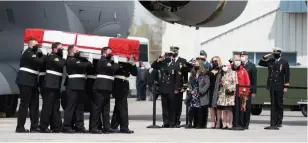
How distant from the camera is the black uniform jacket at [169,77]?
63.1 ft

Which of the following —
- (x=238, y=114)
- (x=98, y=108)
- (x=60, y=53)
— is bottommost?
(x=238, y=114)

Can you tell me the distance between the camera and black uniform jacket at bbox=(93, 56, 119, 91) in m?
16.5

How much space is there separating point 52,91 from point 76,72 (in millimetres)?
567

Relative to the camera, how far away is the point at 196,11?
1557 cm

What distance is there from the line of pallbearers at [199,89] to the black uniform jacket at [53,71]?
324cm

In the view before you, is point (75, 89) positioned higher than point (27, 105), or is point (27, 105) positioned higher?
point (75, 89)

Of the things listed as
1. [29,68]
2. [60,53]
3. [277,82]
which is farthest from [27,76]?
[277,82]

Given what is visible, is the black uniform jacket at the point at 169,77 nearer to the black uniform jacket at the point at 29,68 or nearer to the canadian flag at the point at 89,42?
the canadian flag at the point at 89,42

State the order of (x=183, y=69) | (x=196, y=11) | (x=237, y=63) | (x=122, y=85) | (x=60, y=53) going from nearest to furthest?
(x=196, y=11) → (x=60, y=53) → (x=122, y=85) → (x=237, y=63) → (x=183, y=69)

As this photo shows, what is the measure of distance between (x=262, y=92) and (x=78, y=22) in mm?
8388

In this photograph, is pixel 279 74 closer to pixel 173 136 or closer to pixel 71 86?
pixel 173 136

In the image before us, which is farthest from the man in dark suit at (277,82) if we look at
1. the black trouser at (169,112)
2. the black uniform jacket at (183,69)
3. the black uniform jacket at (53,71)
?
the black uniform jacket at (53,71)

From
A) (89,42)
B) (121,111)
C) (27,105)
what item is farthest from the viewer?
(89,42)

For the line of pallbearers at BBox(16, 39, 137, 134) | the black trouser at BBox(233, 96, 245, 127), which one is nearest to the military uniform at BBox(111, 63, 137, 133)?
the line of pallbearers at BBox(16, 39, 137, 134)
